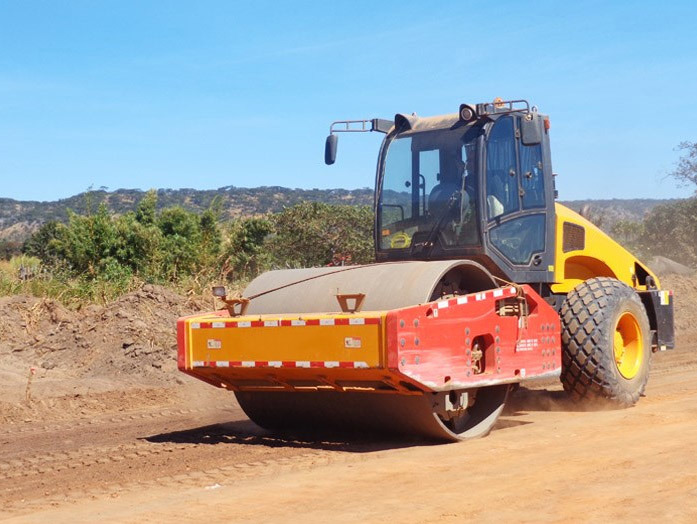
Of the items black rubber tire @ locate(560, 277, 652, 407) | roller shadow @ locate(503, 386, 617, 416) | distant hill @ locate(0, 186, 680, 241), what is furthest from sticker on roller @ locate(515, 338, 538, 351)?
distant hill @ locate(0, 186, 680, 241)

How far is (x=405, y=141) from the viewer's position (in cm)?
971

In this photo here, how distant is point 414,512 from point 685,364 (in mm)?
9538

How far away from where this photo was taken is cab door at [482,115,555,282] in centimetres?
912

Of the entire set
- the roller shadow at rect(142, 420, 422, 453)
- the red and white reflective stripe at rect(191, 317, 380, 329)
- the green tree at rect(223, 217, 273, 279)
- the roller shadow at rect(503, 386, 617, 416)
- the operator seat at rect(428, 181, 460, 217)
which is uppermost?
the green tree at rect(223, 217, 273, 279)

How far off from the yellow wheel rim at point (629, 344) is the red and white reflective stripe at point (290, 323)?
3.91 metres

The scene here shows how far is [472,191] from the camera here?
29.7 feet

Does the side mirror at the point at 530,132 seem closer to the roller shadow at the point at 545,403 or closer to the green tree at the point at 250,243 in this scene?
the roller shadow at the point at 545,403

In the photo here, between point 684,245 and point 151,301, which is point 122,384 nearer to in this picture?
point 151,301

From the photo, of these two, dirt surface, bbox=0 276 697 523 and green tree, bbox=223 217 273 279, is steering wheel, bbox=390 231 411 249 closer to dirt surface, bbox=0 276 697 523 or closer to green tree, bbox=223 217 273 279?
dirt surface, bbox=0 276 697 523

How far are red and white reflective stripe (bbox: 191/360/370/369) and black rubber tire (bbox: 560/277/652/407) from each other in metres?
3.04

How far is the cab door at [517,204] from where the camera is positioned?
9.12m

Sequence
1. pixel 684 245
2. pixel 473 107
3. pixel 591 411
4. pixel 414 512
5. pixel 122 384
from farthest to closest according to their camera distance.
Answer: pixel 684 245, pixel 122 384, pixel 591 411, pixel 473 107, pixel 414 512

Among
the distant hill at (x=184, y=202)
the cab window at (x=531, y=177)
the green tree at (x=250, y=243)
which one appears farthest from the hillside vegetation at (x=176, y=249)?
the distant hill at (x=184, y=202)

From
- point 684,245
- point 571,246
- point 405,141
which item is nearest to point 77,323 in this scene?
point 405,141
